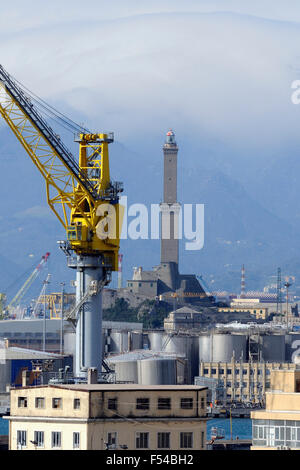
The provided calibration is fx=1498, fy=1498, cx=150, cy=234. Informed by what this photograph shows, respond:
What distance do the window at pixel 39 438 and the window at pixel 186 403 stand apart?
390 cm

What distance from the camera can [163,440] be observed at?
1567 inches

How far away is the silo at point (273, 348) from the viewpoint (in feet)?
425

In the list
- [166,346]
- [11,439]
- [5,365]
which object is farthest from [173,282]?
[11,439]

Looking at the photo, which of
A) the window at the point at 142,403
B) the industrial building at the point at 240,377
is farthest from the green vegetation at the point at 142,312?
the window at the point at 142,403

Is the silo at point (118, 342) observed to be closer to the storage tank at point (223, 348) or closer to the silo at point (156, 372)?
the storage tank at point (223, 348)

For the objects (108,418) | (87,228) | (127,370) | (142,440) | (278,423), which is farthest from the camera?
(127,370)

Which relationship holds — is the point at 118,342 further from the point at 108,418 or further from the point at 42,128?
the point at 108,418

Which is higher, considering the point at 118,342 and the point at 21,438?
the point at 118,342

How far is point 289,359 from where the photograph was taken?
130375 mm

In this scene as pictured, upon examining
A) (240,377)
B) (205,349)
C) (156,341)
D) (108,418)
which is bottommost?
(240,377)

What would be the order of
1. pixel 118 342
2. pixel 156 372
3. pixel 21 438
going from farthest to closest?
pixel 118 342, pixel 156 372, pixel 21 438

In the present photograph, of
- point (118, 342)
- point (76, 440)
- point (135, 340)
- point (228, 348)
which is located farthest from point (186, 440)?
A: point (135, 340)

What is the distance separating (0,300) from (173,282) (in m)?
23.9

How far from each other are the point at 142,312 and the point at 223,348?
56221 mm
